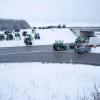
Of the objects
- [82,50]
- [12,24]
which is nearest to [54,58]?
[82,50]

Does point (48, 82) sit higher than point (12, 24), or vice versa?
point (12, 24)

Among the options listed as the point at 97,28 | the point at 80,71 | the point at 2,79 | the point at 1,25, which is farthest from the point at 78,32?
the point at 2,79

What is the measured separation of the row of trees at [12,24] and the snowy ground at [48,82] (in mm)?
62863

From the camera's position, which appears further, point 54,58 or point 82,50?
point 82,50

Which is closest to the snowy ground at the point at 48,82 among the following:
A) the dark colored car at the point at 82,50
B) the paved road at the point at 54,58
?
the paved road at the point at 54,58

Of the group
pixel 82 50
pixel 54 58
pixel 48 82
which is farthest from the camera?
pixel 82 50

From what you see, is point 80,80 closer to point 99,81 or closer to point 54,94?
point 99,81

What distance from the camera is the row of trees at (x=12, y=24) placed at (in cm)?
8088

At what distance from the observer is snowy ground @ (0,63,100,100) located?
12949mm

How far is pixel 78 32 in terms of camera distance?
210 ft

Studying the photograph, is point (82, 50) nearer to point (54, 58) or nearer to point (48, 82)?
point (54, 58)

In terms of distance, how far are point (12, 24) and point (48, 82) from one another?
75149 mm

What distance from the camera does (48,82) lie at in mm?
15492

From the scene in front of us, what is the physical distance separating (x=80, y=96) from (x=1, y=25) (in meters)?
75.5
